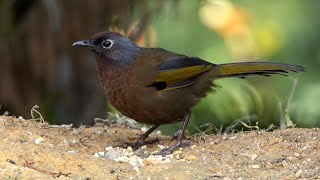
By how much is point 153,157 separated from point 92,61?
173 inches

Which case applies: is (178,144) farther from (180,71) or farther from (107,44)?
(107,44)

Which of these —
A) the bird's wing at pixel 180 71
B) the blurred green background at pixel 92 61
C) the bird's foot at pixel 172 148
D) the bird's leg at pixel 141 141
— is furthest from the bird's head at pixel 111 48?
the blurred green background at pixel 92 61

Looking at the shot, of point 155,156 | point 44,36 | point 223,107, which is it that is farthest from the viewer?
point 44,36

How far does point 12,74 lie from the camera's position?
996 cm

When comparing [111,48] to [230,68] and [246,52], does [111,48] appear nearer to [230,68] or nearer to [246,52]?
[230,68]

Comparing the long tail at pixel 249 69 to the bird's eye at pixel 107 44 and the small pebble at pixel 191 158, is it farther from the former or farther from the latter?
the small pebble at pixel 191 158

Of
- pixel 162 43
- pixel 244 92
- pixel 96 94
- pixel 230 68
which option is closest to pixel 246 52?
pixel 162 43

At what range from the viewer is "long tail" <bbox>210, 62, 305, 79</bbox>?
281 inches

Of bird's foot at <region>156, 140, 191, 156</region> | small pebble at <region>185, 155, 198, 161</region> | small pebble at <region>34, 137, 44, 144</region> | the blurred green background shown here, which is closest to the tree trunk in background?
the blurred green background

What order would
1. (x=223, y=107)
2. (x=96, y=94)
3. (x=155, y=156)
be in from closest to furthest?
1. (x=155, y=156)
2. (x=223, y=107)
3. (x=96, y=94)

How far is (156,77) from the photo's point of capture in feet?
23.2

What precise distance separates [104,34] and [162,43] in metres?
4.83

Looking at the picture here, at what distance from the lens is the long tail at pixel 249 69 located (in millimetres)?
7148

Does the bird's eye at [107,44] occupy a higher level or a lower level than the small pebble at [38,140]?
higher
